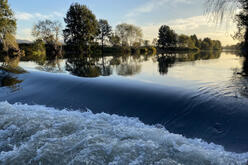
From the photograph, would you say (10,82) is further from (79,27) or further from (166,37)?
(166,37)

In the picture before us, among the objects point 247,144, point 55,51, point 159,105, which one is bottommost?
point 247,144

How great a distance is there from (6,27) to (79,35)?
65.2ft

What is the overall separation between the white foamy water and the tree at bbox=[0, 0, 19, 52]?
33.8 meters

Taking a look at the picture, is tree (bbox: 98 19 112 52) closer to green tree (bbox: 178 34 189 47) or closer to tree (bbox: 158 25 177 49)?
tree (bbox: 158 25 177 49)

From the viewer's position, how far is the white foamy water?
3.06 metres

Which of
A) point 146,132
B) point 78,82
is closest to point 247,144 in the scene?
point 146,132

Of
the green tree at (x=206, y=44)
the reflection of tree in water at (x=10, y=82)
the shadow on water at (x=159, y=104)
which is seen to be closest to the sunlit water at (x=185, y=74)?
the shadow on water at (x=159, y=104)

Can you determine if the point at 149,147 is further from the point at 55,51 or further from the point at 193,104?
the point at 55,51

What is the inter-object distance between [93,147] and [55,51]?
53.2 metres

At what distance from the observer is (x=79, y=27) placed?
161 feet

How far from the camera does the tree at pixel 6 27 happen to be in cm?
3095

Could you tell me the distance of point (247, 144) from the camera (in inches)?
145

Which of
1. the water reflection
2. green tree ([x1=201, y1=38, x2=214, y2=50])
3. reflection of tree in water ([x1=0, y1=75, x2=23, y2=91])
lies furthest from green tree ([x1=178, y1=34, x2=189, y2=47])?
reflection of tree in water ([x1=0, y1=75, x2=23, y2=91])

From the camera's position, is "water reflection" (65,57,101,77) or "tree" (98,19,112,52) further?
"tree" (98,19,112,52)
